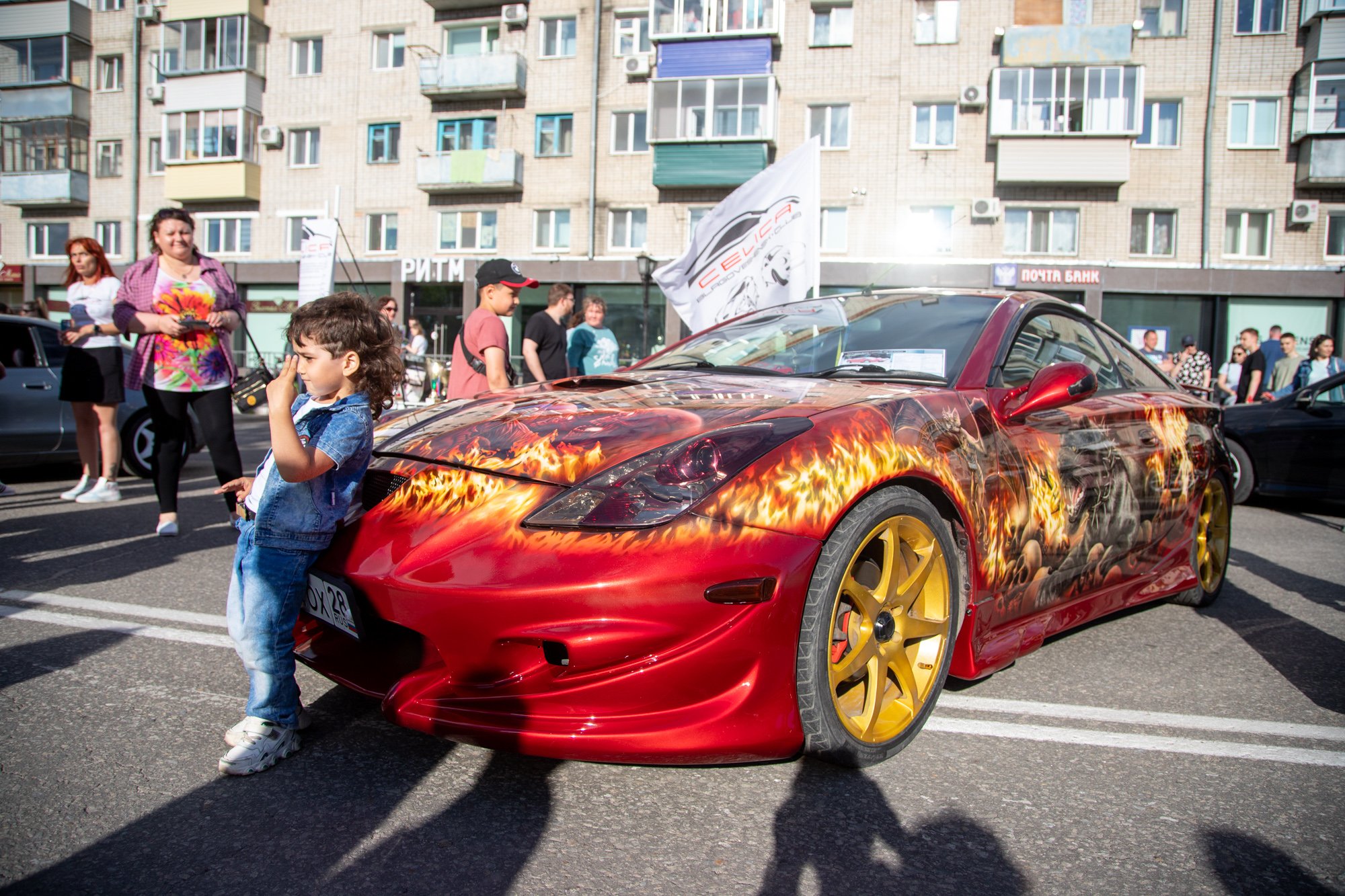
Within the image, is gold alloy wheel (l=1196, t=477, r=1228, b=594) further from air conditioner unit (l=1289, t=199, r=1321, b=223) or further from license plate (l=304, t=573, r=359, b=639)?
air conditioner unit (l=1289, t=199, r=1321, b=223)

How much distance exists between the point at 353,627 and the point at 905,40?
84.6ft

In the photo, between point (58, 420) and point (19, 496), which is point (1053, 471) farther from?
point (58, 420)

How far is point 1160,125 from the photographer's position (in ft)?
78.2

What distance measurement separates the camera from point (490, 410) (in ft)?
9.29

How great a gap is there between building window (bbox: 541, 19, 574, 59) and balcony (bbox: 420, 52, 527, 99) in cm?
83

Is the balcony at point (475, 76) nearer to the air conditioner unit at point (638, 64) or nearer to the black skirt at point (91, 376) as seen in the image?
the air conditioner unit at point (638, 64)

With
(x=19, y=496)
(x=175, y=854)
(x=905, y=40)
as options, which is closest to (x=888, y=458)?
(x=175, y=854)

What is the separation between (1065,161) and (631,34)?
40.6 ft

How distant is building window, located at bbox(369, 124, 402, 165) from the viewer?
28469 mm

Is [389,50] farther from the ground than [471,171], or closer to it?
farther from the ground

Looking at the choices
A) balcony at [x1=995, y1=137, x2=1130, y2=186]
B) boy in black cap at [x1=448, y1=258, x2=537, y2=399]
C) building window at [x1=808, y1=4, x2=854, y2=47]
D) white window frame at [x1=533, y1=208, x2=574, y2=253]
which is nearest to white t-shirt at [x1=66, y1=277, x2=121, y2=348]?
boy in black cap at [x1=448, y1=258, x2=537, y2=399]

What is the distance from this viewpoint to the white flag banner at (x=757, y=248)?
23.8ft

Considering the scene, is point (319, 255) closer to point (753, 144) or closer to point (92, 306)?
point (92, 306)

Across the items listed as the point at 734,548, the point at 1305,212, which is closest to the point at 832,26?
the point at 1305,212
